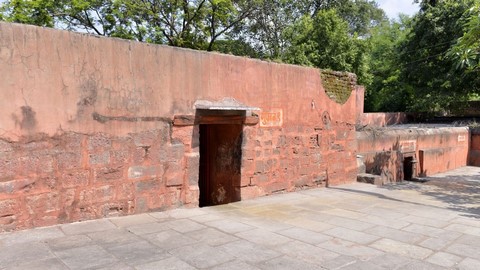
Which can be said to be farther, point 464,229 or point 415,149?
point 415,149

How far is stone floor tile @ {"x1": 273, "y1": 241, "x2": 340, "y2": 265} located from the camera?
3656 mm

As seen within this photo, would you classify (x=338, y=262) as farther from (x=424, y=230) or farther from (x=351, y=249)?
(x=424, y=230)

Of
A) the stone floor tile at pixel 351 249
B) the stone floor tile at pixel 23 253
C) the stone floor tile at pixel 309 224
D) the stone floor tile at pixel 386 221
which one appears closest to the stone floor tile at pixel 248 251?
the stone floor tile at pixel 351 249

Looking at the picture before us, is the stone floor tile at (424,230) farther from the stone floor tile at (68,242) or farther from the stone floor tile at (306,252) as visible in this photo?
the stone floor tile at (68,242)

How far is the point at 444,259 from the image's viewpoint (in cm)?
374

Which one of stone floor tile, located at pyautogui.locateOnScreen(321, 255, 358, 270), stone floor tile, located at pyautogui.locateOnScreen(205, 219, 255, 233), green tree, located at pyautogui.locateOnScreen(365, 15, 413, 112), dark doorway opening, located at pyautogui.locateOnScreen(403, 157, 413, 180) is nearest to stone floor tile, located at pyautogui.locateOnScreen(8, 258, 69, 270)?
stone floor tile, located at pyautogui.locateOnScreen(205, 219, 255, 233)

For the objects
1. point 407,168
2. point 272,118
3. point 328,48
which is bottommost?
point 407,168

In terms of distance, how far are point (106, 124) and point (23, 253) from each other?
1826mm

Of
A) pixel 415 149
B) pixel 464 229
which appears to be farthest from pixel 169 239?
pixel 415 149

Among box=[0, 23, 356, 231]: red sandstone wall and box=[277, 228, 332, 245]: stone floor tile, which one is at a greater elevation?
box=[0, 23, 356, 231]: red sandstone wall

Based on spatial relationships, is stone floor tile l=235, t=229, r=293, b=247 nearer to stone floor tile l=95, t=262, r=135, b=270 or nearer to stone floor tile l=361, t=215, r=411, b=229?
stone floor tile l=95, t=262, r=135, b=270

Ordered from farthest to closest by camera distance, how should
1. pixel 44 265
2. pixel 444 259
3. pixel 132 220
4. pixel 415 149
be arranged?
pixel 415 149
pixel 132 220
pixel 444 259
pixel 44 265

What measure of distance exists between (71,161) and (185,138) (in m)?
1.67

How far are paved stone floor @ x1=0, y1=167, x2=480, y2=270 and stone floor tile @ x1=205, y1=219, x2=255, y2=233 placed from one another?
0.5 inches
